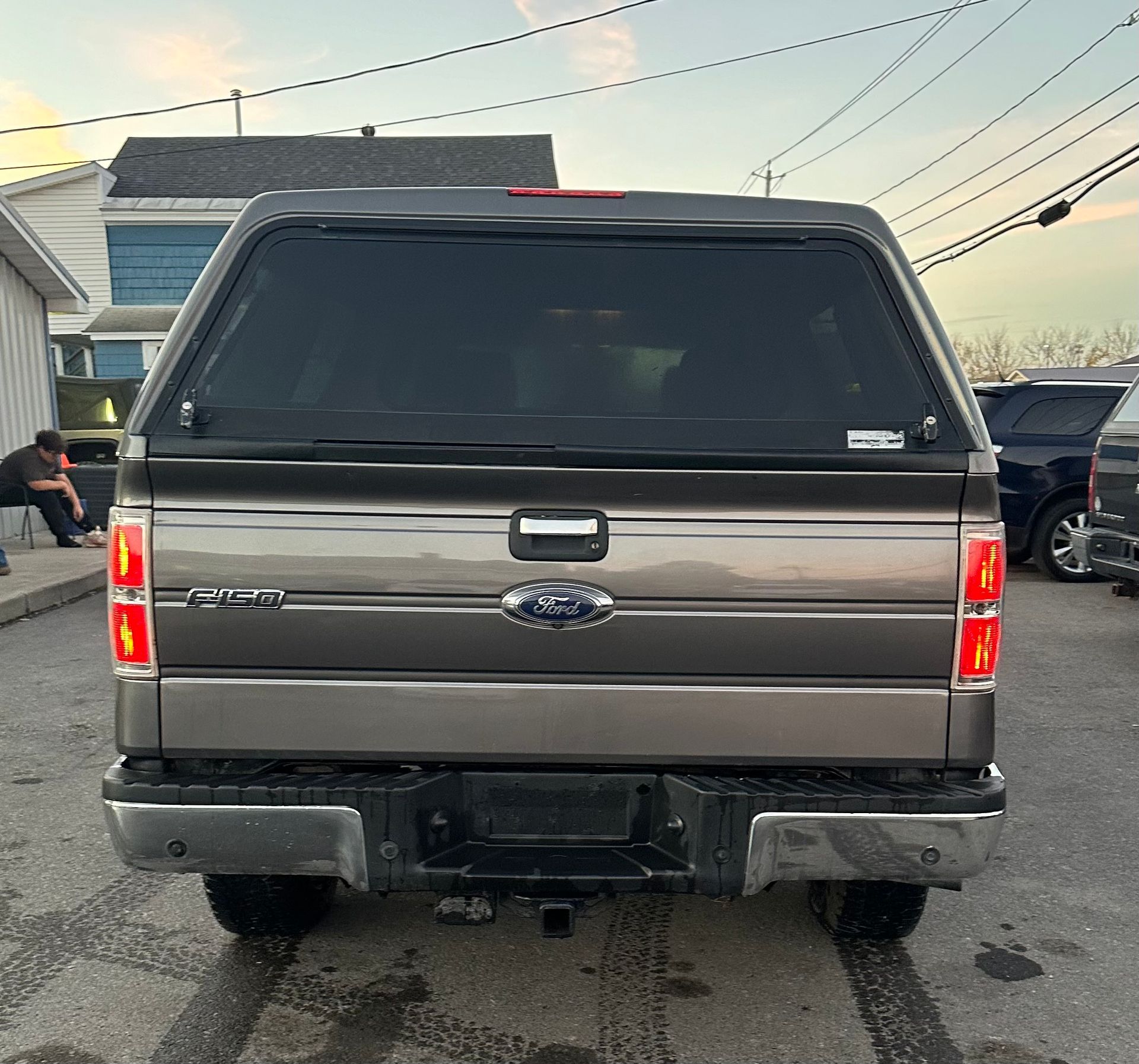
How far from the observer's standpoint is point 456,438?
2736mm

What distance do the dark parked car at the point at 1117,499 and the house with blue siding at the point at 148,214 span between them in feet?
65.8

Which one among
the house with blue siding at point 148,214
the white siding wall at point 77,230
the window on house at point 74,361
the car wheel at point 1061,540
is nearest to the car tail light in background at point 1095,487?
the car wheel at point 1061,540

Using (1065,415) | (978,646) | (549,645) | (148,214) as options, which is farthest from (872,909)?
(148,214)

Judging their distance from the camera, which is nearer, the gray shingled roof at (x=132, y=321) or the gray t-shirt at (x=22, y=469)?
the gray t-shirt at (x=22, y=469)

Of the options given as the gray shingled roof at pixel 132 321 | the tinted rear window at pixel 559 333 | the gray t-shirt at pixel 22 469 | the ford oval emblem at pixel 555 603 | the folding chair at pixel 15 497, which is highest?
the gray shingled roof at pixel 132 321

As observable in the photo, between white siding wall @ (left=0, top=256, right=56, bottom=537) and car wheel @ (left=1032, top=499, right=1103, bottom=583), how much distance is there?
37.6 feet

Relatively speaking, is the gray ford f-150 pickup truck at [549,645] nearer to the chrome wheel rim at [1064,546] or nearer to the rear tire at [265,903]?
the rear tire at [265,903]

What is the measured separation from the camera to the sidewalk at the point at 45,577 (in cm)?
954

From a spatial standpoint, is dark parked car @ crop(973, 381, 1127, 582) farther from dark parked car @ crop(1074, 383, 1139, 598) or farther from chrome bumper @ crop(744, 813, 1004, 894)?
chrome bumper @ crop(744, 813, 1004, 894)

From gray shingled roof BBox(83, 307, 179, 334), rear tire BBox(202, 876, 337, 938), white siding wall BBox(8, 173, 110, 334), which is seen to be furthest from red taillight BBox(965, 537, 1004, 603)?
white siding wall BBox(8, 173, 110, 334)

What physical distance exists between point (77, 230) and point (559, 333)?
26928 millimetres

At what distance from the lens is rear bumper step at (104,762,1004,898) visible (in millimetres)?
2711

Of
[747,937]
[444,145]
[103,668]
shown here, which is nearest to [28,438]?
[103,668]

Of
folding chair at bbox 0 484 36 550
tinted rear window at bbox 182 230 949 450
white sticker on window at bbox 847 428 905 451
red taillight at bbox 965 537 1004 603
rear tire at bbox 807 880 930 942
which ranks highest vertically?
tinted rear window at bbox 182 230 949 450
